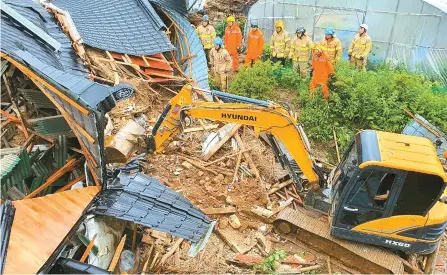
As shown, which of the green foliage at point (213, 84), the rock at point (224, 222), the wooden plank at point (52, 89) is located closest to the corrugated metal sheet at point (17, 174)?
the wooden plank at point (52, 89)

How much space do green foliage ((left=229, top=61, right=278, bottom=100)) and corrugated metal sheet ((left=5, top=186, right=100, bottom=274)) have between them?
7411 millimetres

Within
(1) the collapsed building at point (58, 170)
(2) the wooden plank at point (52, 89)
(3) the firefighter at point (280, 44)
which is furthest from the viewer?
(3) the firefighter at point (280, 44)

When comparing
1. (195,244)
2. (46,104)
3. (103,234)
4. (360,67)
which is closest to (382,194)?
(195,244)

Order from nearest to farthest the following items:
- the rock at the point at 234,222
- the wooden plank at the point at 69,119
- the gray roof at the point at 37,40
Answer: the wooden plank at the point at 69,119 → the gray roof at the point at 37,40 → the rock at the point at 234,222

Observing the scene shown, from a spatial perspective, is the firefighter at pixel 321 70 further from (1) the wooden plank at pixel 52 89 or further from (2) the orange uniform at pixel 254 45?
(1) the wooden plank at pixel 52 89

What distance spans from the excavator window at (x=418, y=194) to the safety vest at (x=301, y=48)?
297 inches

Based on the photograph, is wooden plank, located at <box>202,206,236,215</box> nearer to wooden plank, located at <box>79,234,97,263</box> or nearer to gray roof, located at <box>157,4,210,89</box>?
wooden plank, located at <box>79,234,97,263</box>

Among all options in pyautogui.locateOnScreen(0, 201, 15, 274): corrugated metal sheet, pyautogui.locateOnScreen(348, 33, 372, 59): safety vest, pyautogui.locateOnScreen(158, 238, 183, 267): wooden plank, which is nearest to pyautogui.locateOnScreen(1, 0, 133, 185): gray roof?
pyautogui.locateOnScreen(0, 201, 15, 274): corrugated metal sheet

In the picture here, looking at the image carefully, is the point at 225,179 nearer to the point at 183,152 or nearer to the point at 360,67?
the point at 183,152

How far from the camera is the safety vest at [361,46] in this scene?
13461 millimetres

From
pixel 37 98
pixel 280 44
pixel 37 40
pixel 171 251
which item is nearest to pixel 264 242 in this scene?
pixel 171 251

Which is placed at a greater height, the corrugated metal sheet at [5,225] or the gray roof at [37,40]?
the gray roof at [37,40]

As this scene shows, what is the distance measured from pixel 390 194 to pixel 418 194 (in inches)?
16.7

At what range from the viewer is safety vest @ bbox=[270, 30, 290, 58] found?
1438 centimetres
